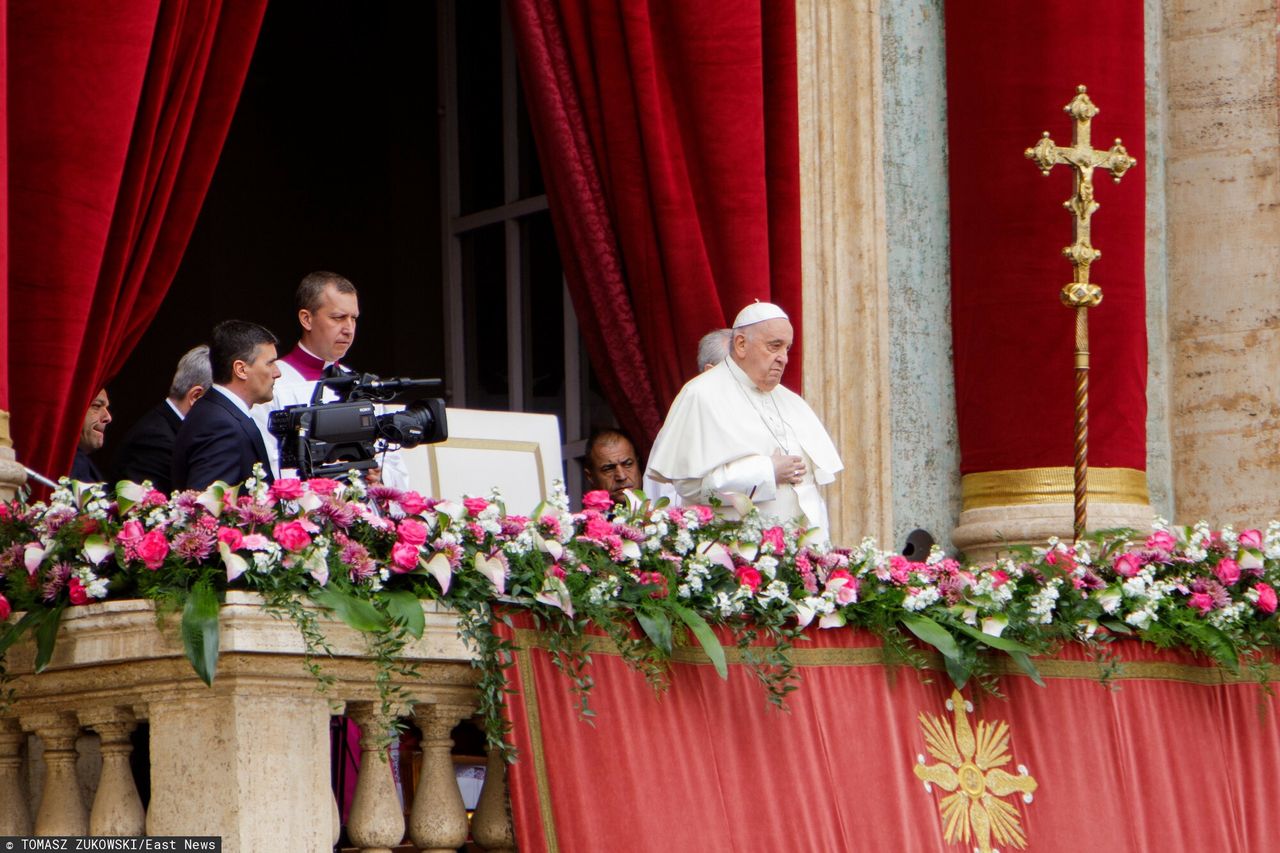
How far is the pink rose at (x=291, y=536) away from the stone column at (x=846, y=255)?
3843mm

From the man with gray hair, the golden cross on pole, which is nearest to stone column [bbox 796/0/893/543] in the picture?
the man with gray hair

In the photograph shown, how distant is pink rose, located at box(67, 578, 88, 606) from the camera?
14.7 ft

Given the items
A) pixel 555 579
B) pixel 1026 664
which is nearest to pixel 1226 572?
pixel 1026 664

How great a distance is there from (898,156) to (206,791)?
16.2ft

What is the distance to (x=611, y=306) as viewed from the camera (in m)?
7.74

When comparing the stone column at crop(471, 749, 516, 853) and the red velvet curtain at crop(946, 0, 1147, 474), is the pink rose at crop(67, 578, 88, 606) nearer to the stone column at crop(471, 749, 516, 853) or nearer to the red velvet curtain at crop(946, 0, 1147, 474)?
the stone column at crop(471, 749, 516, 853)

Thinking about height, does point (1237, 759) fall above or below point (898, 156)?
below

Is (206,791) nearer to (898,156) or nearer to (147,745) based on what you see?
(147,745)

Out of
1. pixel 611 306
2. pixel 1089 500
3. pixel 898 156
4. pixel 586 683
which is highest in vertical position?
pixel 898 156

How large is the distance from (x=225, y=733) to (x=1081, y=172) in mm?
3770

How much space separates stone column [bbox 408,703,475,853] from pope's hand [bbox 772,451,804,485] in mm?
1966

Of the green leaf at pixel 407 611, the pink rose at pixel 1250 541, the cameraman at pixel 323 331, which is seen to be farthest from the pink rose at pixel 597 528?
the pink rose at pixel 1250 541

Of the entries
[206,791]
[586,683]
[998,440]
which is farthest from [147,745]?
[998,440]

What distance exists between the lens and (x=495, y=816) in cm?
490
